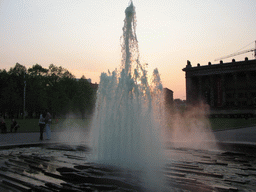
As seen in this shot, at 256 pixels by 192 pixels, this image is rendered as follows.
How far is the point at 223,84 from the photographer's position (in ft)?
303

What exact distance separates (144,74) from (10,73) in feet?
231

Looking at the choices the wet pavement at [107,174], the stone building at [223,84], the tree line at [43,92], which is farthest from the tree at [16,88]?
the wet pavement at [107,174]

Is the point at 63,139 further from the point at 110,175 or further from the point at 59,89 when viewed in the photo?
the point at 59,89

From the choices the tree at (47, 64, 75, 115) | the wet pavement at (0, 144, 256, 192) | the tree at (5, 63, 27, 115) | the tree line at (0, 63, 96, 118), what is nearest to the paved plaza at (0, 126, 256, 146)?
the wet pavement at (0, 144, 256, 192)

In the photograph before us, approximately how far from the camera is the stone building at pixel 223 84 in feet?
282

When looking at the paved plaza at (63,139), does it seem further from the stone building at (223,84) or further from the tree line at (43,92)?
the stone building at (223,84)

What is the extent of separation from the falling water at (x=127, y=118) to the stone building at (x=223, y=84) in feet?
256

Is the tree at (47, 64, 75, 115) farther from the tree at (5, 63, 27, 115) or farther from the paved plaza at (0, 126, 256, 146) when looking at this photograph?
the paved plaza at (0, 126, 256, 146)

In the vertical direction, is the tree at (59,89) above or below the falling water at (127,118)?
above

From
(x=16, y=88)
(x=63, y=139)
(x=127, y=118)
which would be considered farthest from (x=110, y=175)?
(x=16, y=88)

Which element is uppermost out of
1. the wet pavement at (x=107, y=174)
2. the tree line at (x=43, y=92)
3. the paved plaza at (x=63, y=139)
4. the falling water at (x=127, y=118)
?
the tree line at (x=43, y=92)

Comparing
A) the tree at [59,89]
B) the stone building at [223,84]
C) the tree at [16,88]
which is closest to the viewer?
the tree at [16,88]

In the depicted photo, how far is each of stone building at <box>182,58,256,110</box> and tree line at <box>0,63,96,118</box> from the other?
3949 cm

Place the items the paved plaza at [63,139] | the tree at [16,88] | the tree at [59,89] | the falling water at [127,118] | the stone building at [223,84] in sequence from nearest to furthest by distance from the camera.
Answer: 1. the falling water at [127,118]
2. the paved plaza at [63,139]
3. the tree at [16,88]
4. the tree at [59,89]
5. the stone building at [223,84]
